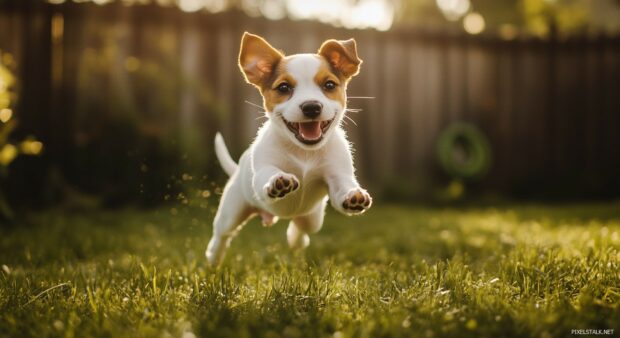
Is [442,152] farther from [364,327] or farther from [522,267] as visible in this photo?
[364,327]

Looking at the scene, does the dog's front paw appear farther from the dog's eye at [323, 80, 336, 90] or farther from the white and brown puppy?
the dog's eye at [323, 80, 336, 90]

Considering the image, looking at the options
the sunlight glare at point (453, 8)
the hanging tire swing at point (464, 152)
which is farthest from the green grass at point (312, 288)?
the sunlight glare at point (453, 8)

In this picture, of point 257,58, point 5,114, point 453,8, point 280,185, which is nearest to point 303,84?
point 257,58

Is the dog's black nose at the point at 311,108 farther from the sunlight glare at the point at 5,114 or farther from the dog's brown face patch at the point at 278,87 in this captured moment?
the sunlight glare at the point at 5,114

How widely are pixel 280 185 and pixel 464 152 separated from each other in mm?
7035

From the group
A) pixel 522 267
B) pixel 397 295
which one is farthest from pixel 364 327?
pixel 522 267

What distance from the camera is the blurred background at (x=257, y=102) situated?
6496 millimetres

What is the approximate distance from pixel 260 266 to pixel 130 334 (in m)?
1.44

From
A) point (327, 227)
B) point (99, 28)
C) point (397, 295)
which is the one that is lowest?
point (327, 227)

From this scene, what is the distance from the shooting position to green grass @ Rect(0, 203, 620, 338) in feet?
6.95

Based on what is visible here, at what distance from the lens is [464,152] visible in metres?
8.85

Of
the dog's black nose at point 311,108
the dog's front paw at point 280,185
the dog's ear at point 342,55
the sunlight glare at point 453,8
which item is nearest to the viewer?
the dog's front paw at point 280,185

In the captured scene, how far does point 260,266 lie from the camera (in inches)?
135

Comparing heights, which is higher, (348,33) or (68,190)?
(348,33)
